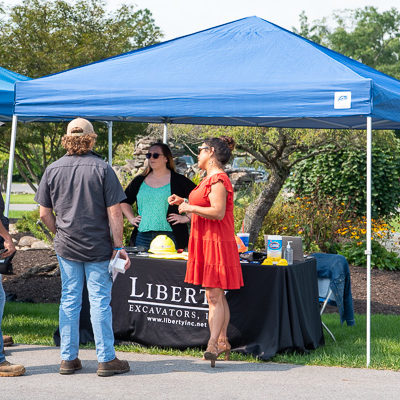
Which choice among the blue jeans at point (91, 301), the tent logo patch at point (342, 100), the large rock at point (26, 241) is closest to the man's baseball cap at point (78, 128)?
the blue jeans at point (91, 301)

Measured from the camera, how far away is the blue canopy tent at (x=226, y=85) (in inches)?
217

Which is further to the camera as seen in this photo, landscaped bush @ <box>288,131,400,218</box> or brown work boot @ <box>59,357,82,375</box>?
landscaped bush @ <box>288,131,400,218</box>

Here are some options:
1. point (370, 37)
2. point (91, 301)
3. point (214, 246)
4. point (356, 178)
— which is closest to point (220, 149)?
point (214, 246)

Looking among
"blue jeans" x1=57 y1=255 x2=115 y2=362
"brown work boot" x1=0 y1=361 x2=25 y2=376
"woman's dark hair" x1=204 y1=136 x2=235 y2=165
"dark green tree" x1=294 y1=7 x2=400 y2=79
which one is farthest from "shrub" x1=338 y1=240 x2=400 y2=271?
"dark green tree" x1=294 y1=7 x2=400 y2=79

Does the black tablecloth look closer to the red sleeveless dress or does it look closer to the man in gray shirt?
the red sleeveless dress

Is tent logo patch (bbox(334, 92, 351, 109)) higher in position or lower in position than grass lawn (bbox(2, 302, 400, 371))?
higher

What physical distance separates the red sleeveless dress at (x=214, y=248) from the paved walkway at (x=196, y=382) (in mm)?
694

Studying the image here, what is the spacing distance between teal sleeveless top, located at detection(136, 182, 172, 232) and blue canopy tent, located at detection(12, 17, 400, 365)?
83cm

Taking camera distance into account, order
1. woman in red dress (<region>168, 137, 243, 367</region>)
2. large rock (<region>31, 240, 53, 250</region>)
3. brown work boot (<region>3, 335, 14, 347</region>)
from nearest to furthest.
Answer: woman in red dress (<region>168, 137, 243, 367</region>), brown work boot (<region>3, 335, 14, 347</region>), large rock (<region>31, 240, 53, 250</region>)

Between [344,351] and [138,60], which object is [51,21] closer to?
[138,60]

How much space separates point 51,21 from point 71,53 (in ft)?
3.14

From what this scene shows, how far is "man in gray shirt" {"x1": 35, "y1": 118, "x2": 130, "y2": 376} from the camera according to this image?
4.86m

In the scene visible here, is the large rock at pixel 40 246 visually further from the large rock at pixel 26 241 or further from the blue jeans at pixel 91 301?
the blue jeans at pixel 91 301

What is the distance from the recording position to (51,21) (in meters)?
12.6
